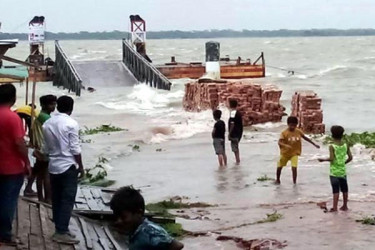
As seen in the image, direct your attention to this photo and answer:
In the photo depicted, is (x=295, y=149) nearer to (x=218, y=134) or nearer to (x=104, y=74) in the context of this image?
(x=218, y=134)

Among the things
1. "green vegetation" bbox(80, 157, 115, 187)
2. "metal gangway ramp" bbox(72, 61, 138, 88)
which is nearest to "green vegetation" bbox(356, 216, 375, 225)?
"green vegetation" bbox(80, 157, 115, 187)

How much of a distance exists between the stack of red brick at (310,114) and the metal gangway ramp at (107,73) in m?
19.3

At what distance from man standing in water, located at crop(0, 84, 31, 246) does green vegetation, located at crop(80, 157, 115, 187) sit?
6270mm

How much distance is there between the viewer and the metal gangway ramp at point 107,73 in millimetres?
41438

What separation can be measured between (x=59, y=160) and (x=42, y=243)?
80 centimetres

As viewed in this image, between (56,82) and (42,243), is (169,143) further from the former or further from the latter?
(56,82)

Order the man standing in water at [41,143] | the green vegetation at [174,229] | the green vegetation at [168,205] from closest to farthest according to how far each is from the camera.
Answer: the man standing in water at [41,143] → the green vegetation at [174,229] → the green vegetation at [168,205]

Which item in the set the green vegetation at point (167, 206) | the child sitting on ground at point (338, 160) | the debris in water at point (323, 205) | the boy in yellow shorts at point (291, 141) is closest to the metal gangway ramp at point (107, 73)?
the boy in yellow shorts at point (291, 141)

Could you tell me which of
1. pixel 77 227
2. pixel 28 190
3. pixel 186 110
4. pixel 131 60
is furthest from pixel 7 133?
pixel 131 60

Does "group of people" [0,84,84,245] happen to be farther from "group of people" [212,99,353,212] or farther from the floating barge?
the floating barge

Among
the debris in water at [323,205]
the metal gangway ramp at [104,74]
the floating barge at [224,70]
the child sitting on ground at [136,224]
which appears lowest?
the metal gangway ramp at [104,74]

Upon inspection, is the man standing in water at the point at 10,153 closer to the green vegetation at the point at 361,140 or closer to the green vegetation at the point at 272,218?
the green vegetation at the point at 272,218

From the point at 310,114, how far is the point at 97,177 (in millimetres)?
8977

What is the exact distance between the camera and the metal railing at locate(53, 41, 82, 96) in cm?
4032
